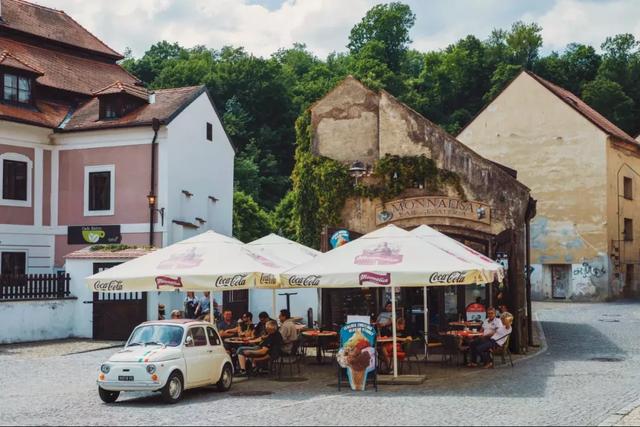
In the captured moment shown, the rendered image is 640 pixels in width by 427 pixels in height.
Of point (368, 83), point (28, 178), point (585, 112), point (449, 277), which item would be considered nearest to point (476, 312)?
point (449, 277)

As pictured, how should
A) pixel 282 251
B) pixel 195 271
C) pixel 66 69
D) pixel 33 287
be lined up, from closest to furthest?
pixel 195 271 < pixel 282 251 < pixel 33 287 < pixel 66 69

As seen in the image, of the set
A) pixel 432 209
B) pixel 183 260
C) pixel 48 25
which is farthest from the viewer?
pixel 48 25

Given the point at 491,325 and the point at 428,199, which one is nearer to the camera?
the point at 491,325

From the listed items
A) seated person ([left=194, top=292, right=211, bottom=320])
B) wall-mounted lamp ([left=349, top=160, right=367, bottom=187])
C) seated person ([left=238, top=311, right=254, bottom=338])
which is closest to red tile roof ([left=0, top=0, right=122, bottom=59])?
seated person ([left=194, top=292, right=211, bottom=320])

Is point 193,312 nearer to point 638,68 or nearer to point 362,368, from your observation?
point 362,368

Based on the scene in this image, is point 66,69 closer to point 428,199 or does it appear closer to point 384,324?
point 428,199

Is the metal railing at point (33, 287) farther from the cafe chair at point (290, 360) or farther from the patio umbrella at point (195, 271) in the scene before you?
the cafe chair at point (290, 360)

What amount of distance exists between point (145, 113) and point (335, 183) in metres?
11.1

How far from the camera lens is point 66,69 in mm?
38531

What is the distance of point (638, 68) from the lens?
65750 mm

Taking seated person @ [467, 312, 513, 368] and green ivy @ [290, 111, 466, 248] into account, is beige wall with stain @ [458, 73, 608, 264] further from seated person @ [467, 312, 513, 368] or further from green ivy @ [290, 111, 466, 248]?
seated person @ [467, 312, 513, 368]

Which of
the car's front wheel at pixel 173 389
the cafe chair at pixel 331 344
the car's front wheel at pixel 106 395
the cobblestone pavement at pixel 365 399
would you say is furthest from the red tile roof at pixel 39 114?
the car's front wheel at pixel 173 389

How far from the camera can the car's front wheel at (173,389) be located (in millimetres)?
15016

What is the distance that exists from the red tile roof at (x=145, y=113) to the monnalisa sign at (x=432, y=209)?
11.3m
